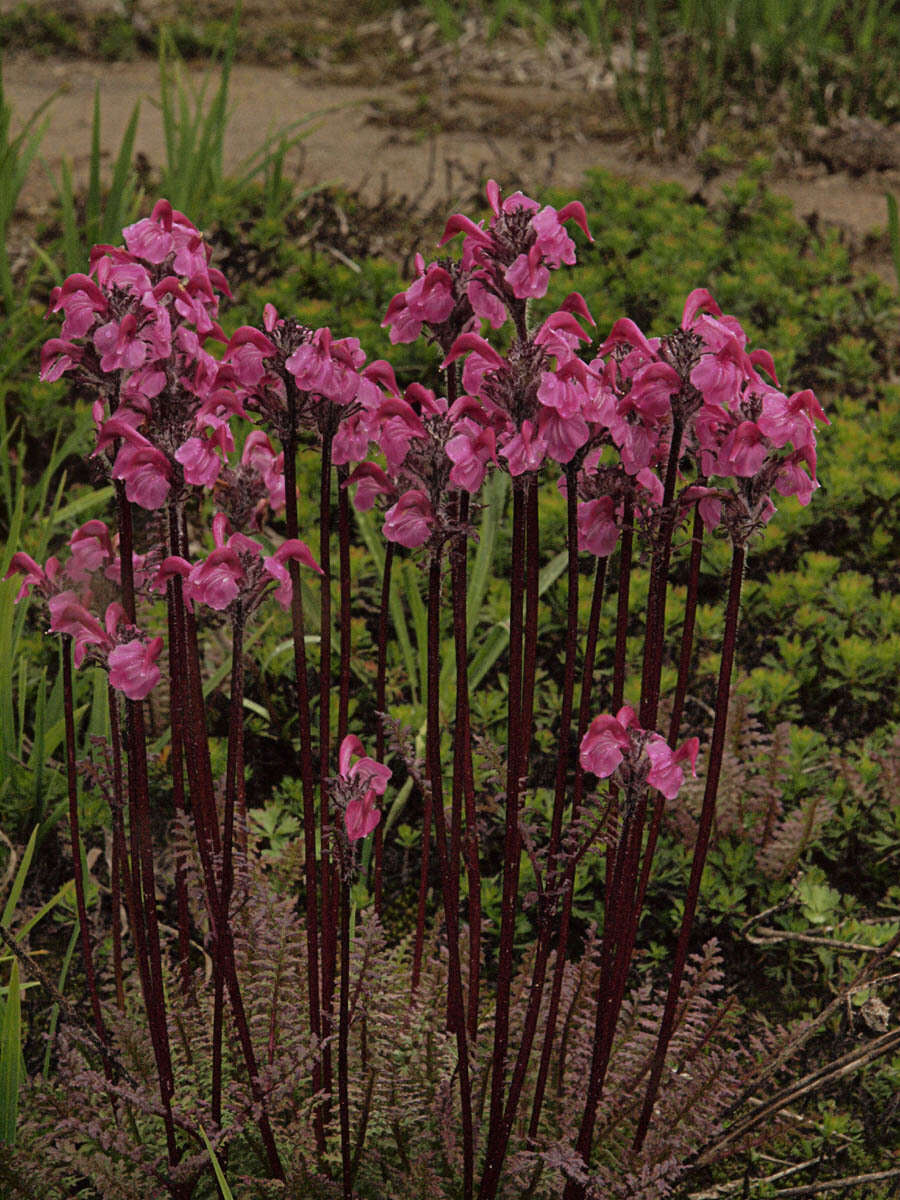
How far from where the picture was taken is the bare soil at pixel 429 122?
20.5 feet

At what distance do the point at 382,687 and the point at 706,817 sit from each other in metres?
0.55

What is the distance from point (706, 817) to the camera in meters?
1.67

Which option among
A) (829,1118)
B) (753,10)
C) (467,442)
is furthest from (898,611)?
(753,10)

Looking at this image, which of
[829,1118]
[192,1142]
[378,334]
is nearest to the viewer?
[192,1142]

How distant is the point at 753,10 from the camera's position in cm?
682

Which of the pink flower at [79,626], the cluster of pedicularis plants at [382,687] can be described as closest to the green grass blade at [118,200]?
the cluster of pedicularis plants at [382,687]

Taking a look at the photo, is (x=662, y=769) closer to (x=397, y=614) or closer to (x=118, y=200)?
(x=397, y=614)

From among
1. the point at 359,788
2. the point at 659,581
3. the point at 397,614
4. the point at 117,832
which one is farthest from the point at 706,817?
the point at 397,614

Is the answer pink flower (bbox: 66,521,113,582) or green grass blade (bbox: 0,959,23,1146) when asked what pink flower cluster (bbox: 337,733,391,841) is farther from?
green grass blade (bbox: 0,959,23,1146)

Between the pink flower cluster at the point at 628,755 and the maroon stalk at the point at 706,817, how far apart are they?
10 cm

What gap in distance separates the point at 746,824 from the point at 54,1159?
1606mm

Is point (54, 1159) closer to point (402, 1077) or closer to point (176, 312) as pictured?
point (402, 1077)

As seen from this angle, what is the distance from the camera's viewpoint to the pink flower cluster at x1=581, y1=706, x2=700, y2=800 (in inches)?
60.2

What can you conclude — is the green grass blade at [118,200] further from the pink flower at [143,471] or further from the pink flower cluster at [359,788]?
the pink flower cluster at [359,788]
